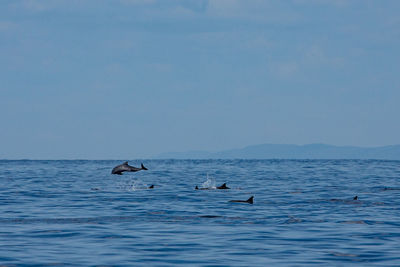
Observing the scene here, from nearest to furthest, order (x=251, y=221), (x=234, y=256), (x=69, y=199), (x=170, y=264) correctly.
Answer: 1. (x=170, y=264)
2. (x=234, y=256)
3. (x=251, y=221)
4. (x=69, y=199)

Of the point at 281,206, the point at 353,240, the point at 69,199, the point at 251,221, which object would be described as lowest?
the point at 353,240

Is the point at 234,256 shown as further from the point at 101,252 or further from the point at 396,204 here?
the point at 396,204

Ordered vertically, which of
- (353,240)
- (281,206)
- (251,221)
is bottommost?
(353,240)

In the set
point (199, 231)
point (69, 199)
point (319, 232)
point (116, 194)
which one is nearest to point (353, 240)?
point (319, 232)

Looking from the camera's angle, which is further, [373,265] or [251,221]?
[251,221]

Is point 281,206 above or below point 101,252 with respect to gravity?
above

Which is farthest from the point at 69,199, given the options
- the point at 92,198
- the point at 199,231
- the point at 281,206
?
the point at 199,231

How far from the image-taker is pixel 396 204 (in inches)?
958

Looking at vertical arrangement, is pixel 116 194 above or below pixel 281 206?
above

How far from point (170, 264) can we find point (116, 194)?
18.2 m

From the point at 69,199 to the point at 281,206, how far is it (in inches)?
369

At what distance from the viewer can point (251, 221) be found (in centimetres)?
1878

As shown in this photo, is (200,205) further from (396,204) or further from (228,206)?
(396,204)

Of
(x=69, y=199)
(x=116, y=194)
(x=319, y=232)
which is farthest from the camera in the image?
(x=116, y=194)
